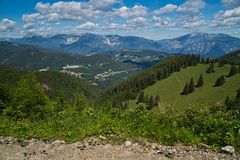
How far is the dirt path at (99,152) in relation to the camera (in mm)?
8836

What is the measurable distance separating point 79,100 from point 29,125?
33.5m

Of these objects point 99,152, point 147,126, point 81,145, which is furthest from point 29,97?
point 99,152

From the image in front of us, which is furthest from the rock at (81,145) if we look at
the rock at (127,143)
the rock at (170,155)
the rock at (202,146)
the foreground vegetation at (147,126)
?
the rock at (202,146)

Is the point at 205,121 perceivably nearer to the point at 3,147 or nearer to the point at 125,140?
the point at 125,140

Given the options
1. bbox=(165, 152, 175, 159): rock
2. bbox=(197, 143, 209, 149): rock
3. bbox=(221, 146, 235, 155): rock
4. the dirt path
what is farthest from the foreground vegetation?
bbox=(165, 152, 175, 159): rock

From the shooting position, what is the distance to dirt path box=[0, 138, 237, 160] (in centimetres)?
884

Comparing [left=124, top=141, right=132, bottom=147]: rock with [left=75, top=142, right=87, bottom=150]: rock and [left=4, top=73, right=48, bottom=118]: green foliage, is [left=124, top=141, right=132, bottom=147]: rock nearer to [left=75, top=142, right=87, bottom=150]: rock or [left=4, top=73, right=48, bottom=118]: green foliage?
[left=75, top=142, right=87, bottom=150]: rock

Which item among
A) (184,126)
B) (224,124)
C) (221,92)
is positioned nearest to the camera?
(224,124)

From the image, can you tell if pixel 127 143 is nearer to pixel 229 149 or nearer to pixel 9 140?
pixel 229 149

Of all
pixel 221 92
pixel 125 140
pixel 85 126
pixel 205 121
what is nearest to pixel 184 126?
pixel 205 121

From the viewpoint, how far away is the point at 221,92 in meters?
161

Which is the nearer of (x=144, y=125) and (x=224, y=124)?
(x=224, y=124)

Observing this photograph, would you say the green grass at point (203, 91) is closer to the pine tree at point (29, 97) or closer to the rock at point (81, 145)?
the pine tree at point (29, 97)

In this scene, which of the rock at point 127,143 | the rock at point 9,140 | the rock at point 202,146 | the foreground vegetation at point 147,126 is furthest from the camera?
the rock at point 9,140
